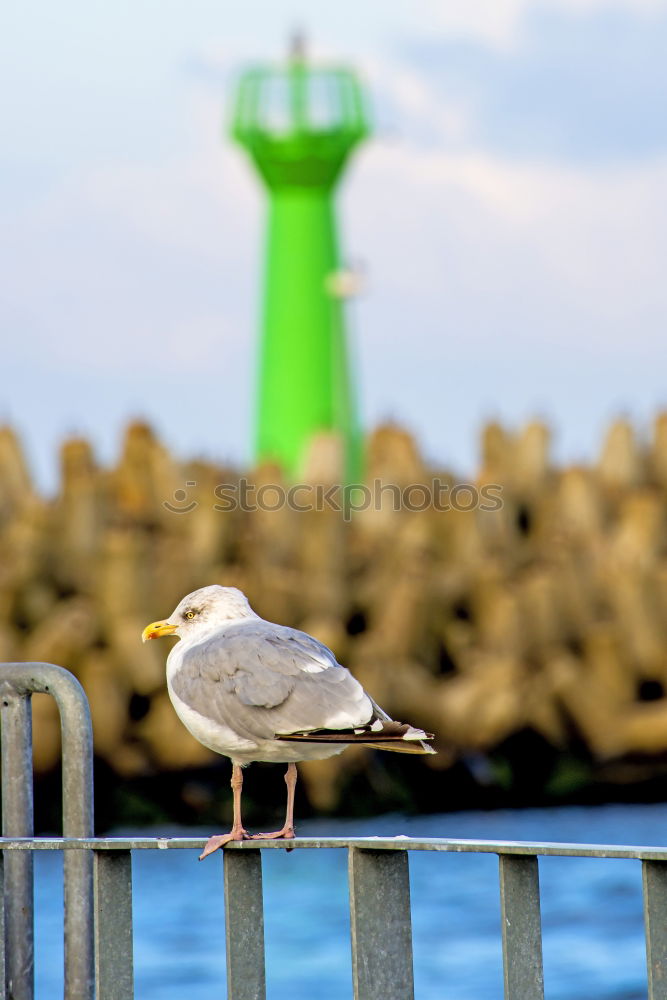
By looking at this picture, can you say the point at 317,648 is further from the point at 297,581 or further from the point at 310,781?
the point at 297,581

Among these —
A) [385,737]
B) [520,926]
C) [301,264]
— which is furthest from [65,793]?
[301,264]

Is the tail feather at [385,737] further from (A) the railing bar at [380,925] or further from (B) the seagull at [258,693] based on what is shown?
(A) the railing bar at [380,925]

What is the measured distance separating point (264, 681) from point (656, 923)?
2.47 feet

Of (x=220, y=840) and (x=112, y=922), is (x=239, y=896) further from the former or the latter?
(x=112, y=922)

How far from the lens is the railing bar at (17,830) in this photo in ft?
7.92

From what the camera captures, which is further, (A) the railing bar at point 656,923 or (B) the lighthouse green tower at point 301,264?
(B) the lighthouse green tower at point 301,264

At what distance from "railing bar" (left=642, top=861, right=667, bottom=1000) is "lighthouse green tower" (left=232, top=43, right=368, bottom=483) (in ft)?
50.5

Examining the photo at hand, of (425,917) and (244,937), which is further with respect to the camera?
(425,917)

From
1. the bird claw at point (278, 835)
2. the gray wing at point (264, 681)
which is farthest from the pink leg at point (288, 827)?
the gray wing at point (264, 681)

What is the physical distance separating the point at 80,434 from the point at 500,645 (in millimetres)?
4108

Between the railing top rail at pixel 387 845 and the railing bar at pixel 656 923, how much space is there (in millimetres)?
23

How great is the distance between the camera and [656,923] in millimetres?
1758

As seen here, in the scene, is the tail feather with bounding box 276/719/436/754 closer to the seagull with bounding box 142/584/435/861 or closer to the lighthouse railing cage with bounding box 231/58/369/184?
the seagull with bounding box 142/584/435/861

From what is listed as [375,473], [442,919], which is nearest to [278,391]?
[375,473]
